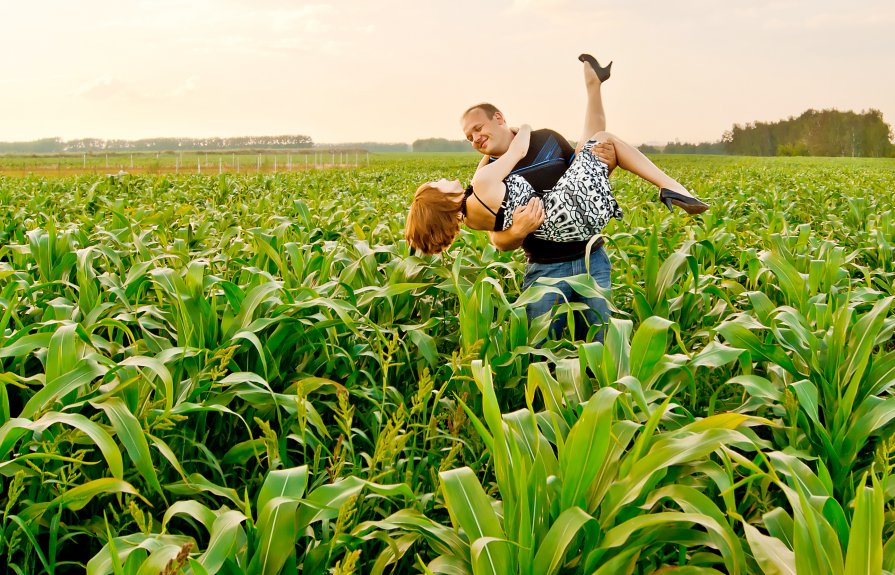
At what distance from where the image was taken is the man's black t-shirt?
11.2ft

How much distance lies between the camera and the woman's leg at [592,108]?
3.40 meters

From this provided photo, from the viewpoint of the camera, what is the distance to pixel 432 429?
2244mm

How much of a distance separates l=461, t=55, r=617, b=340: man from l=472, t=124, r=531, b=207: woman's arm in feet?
0.26

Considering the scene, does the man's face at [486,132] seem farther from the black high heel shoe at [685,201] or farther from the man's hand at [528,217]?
the black high heel shoe at [685,201]

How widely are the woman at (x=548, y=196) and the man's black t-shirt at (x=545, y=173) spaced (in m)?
0.09

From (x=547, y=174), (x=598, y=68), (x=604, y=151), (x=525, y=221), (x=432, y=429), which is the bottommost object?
(x=432, y=429)

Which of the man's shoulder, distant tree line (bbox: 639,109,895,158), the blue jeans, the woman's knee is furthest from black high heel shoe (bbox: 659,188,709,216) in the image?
distant tree line (bbox: 639,109,895,158)

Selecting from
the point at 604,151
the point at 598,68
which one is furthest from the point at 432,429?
the point at 598,68

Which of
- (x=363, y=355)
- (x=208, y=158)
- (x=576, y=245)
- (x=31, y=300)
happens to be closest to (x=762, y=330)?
(x=576, y=245)

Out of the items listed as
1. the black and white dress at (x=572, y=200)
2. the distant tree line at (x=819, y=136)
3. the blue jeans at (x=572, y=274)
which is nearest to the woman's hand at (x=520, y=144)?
the black and white dress at (x=572, y=200)

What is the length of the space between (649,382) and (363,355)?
4.31ft

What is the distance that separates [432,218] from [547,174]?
60 centimetres

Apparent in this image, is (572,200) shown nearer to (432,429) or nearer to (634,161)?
(634,161)

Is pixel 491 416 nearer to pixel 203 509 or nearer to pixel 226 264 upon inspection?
pixel 203 509
